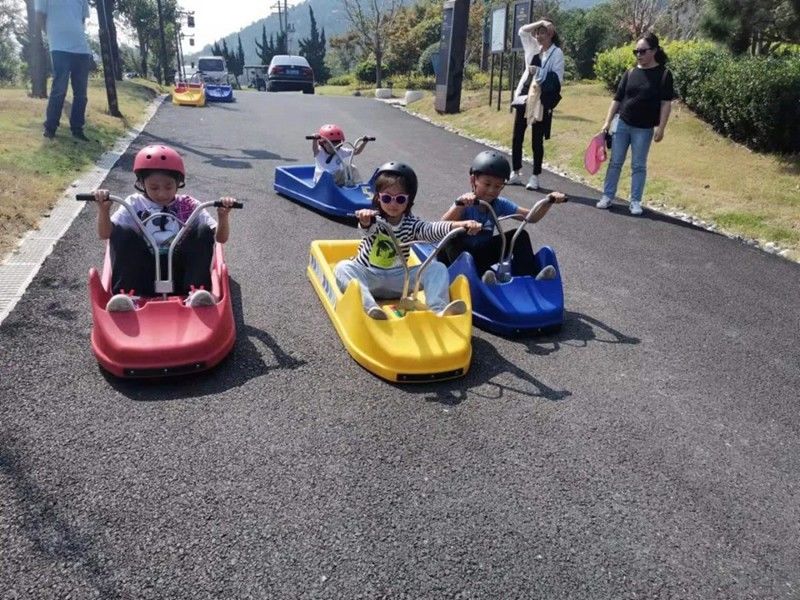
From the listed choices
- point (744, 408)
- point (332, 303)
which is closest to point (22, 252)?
point (332, 303)

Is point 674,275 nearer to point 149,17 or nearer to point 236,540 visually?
point 236,540

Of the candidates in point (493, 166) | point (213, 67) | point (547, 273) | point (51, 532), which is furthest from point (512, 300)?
point (213, 67)

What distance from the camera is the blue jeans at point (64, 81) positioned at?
9.57m

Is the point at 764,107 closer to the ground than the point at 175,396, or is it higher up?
higher up

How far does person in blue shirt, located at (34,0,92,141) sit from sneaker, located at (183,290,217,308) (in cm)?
731

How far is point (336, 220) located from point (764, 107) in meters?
7.25

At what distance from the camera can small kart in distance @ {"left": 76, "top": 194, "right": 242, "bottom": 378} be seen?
12.2 ft

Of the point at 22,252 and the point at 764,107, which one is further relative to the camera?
the point at 764,107

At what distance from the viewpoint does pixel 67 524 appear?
8.94 feet

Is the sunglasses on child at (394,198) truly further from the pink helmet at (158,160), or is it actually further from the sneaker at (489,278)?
the pink helmet at (158,160)

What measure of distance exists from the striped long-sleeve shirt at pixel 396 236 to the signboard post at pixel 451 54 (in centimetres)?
1347

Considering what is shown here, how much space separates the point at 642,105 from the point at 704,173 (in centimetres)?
286

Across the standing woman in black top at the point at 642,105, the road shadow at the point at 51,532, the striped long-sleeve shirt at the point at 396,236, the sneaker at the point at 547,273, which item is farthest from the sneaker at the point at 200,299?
the standing woman in black top at the point at 642,105

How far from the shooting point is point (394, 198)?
449cm
